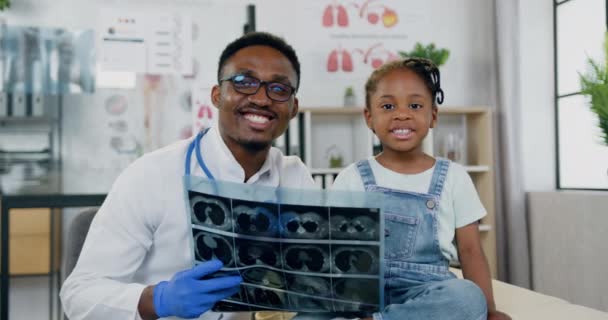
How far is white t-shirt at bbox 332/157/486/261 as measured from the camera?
1.34 meters

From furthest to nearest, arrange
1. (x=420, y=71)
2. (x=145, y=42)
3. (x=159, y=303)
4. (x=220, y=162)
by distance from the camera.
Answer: (x=145, y=42) < (x=420, y=71) < (x=220, y=162) < (x=159, y=303)

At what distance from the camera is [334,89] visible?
12.4ft

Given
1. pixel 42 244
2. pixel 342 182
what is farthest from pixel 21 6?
pixel 342 182

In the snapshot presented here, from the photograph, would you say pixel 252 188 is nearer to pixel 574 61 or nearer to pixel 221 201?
pixel 221 201

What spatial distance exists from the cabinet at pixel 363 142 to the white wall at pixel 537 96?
Result: 0.42 meters

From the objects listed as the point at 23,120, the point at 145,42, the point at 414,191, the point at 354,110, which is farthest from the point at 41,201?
the point at 354,110

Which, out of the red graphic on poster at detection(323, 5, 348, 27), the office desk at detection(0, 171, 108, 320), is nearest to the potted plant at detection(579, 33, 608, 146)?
the red graphic on poster at detection(323, 5, 348, 27)

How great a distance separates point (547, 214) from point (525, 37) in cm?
132

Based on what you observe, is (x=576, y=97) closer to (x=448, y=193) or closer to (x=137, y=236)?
(x=448, y=193)

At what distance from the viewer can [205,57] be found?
2963 millimetres

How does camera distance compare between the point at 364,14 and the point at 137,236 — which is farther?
the point at 364,14

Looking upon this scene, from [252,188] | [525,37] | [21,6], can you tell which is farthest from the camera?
[525,37]

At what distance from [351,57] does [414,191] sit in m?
2.56

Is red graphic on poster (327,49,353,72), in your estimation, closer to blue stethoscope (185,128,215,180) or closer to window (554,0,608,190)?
window (554,0,608,190)
